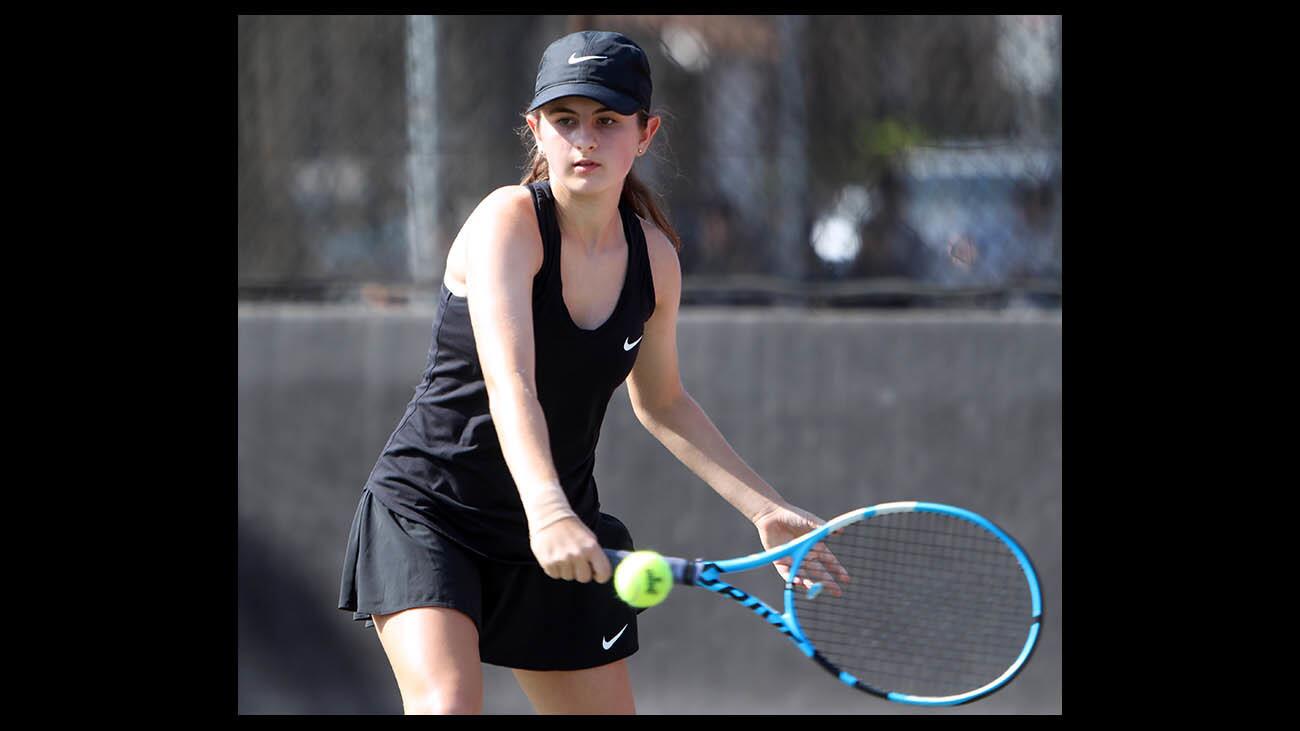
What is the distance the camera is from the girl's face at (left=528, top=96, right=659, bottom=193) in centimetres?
264

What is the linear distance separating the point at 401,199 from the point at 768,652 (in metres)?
1.84

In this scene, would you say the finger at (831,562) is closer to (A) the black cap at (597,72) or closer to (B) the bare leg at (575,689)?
(B) the bare leg at (575,689)

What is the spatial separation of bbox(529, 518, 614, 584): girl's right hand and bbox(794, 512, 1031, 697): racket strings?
0.89 metres

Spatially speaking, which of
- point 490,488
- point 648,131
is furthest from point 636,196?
point 490,488

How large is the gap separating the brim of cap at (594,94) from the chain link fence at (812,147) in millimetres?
1900

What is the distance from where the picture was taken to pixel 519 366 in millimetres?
2527

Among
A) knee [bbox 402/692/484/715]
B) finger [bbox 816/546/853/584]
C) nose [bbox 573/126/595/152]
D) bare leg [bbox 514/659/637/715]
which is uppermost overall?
nose [bbox 573/126/595/152]

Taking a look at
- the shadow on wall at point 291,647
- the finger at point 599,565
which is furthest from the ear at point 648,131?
the shadow on wall at point 291,647

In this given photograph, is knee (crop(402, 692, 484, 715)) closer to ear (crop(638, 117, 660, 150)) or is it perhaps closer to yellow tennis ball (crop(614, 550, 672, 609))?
yellow tennis ball (crop(614, 550, 672, 609))

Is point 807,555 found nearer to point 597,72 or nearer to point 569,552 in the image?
point 569,552

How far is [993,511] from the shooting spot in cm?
446

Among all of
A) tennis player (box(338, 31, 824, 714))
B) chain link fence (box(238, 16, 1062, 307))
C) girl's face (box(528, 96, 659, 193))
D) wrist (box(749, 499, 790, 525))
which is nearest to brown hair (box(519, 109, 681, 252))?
tennis player (box(338, 31, 824, 714))

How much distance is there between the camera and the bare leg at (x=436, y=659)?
2588 mm
